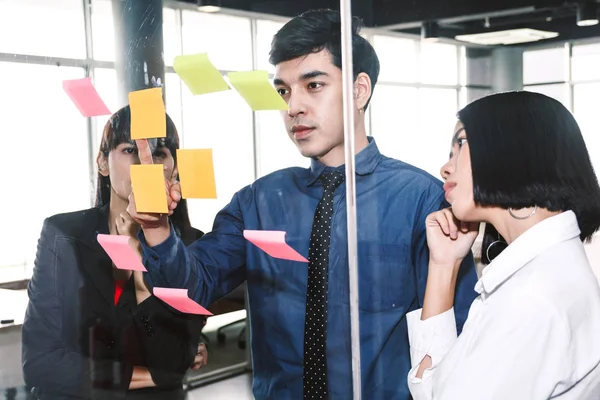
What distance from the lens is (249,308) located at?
1594mm

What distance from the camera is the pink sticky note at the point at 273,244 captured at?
4.99 feet

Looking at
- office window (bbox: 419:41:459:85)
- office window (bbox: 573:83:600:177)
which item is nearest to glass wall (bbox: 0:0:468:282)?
office window (bbox: 419:41:459:85)

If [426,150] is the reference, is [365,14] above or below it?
above

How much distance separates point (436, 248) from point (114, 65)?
0.96 m

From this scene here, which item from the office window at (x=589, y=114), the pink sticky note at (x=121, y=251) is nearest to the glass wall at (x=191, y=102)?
the pink sticky note at (x=121, y=251)

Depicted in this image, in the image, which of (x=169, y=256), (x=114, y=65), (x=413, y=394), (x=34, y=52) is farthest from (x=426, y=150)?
(x=34, y=52)

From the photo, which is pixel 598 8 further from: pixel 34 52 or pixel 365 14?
pixel 34 52

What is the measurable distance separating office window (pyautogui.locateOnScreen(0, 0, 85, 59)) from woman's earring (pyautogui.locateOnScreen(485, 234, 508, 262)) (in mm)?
1139

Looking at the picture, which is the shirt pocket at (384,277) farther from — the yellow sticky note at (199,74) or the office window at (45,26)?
the office window at (45,26)

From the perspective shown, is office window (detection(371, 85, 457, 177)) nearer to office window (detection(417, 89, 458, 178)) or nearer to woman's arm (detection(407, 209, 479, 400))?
office window (detection(417, 89, 458, 178))

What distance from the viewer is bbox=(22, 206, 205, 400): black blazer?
1736 millimetres

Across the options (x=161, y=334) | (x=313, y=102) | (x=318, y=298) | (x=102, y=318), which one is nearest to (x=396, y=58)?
(x=313, y=102)

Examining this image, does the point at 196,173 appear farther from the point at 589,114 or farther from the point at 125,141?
the point at 589,114

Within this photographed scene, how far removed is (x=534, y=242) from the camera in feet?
3.71
